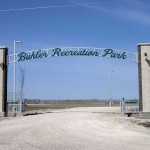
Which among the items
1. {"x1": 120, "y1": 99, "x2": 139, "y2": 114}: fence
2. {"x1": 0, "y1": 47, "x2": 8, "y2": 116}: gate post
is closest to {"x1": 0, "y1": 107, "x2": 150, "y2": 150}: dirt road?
{"x1": 120, "y1": 99, "x2": 139, "y2": 114}: fence

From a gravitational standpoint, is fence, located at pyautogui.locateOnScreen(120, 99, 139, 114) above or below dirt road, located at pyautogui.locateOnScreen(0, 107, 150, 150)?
above

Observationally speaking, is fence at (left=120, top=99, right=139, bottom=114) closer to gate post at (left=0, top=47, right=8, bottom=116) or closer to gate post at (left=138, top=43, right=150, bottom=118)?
gate post at (left=138, top=43, right=150, bottom=118)

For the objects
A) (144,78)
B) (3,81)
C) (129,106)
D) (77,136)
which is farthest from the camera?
(129,106)

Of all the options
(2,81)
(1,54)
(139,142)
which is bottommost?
(139,142)

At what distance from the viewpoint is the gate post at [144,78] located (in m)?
32.4

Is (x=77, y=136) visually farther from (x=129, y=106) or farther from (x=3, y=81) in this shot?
(x=129, y=106)

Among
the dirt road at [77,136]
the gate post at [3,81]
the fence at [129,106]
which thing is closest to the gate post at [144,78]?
the fence at [129,106]

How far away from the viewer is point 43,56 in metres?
34.9

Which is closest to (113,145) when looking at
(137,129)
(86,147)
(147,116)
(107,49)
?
(86,147)

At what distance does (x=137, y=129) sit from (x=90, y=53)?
11.3m

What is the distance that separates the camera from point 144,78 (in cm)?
3262

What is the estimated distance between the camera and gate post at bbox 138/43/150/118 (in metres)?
32.4

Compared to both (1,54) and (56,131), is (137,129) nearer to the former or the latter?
(56,131)

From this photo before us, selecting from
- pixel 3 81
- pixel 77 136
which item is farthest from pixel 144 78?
pixel 77 136
